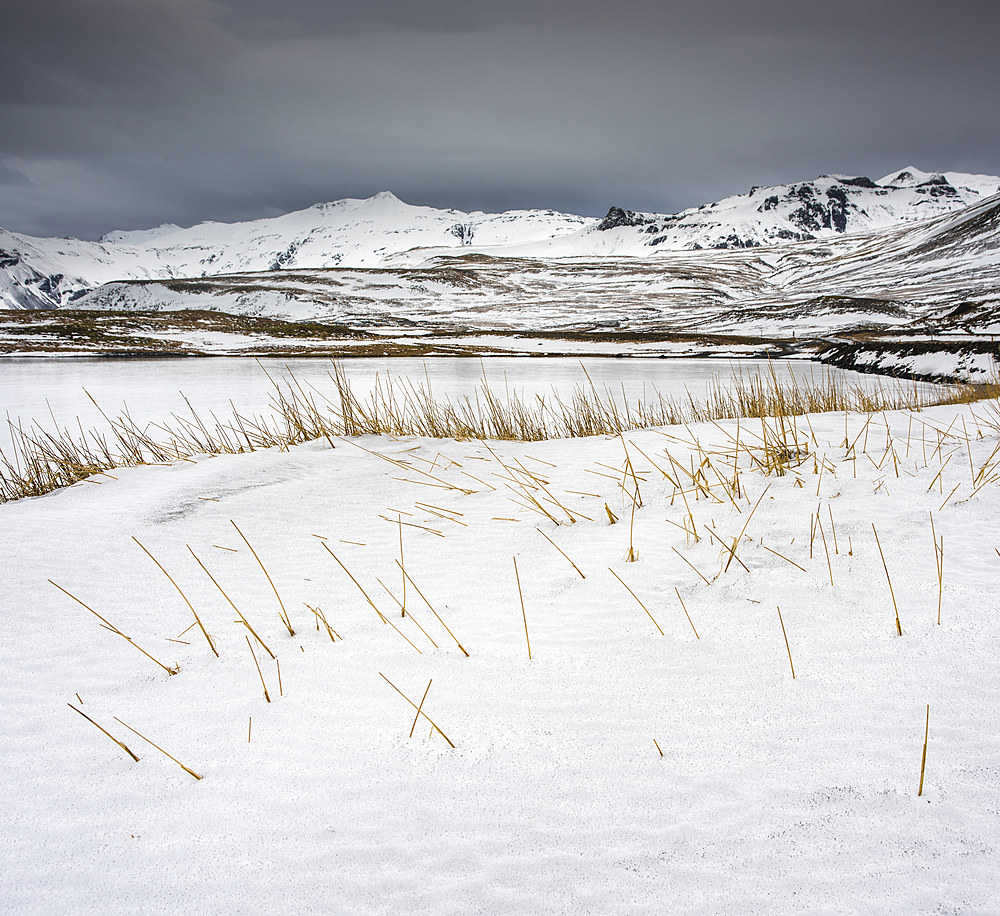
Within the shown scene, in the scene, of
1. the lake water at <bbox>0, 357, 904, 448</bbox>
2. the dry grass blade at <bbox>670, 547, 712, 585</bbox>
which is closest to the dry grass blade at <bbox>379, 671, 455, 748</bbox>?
the dry grass blade at <bbox>670, 547, 712, 585</bbox>

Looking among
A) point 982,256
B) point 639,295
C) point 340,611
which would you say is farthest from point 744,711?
point 982,256

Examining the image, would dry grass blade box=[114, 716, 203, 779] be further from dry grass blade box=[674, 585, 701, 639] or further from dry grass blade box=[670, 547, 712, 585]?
dry grass blade box=[670, 547, 712, 585]

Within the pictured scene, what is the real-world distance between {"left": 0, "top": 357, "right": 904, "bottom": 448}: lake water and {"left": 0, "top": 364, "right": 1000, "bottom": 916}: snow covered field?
5.29 metres

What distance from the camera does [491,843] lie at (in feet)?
3.51

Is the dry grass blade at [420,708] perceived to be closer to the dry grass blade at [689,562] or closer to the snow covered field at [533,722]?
the snow covered field at [533,722]

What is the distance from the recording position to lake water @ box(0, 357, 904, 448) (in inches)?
376

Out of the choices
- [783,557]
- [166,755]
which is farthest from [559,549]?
[166,755]

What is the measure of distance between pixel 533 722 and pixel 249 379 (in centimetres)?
1459

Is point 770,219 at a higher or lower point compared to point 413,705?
higher

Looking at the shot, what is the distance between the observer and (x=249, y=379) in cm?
1403

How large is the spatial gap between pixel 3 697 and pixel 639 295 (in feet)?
173

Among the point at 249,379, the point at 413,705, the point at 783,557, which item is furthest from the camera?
the point at 249,379

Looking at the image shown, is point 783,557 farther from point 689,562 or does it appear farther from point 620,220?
point 620,220

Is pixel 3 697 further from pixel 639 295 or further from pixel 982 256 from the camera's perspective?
pixel 982 256
